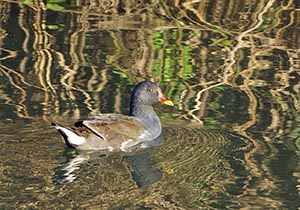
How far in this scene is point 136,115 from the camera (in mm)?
11109

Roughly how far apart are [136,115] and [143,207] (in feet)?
7.96

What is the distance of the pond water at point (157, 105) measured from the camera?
9.20m

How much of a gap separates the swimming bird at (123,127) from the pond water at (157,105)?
0.14 m

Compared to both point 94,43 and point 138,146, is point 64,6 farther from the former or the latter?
point 138,146

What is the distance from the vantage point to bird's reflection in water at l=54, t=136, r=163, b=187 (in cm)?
945

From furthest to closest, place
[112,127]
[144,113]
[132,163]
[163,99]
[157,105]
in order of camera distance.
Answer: [157,105], [163,99], [144,113], [112,127], [132,163]

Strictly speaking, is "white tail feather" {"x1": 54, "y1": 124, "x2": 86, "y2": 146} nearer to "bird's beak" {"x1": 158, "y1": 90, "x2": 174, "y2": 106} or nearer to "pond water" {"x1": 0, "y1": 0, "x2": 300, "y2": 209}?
"pond water" {"x1": 0, "y1": 0, "x2": 300, "y2": 209}

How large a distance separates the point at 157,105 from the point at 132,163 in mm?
2086

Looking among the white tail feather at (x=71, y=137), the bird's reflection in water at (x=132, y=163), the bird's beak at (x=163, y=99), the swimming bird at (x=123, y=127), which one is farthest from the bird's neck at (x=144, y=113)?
the white tail feather at (x=71, y=137)

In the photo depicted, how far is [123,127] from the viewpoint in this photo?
10617 mm

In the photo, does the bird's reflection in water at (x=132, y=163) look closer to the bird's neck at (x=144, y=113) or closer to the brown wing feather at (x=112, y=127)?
the brown wing feather at (x=112, y=127)

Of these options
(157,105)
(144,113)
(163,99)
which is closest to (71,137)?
(144,113)

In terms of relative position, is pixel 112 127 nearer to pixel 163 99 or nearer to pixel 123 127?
pixel 123 127

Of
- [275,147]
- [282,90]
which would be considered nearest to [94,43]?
[282,90]
